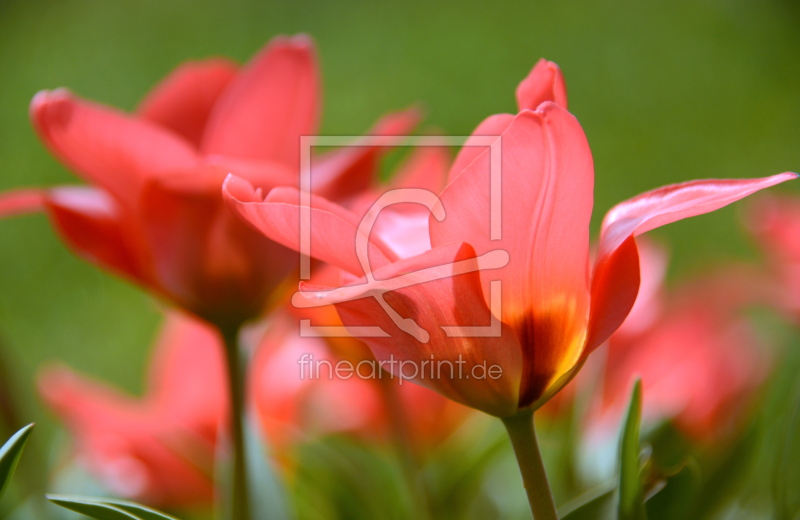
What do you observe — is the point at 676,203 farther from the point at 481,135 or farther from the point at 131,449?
the point at 131,449

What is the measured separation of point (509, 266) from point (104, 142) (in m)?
0.18

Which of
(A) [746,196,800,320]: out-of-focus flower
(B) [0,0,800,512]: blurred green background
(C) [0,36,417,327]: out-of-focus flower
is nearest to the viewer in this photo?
(C) [0,36,417,327]: out-of-focus flower

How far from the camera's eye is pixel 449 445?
538 mm

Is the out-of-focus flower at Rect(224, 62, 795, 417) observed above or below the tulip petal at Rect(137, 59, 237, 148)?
below

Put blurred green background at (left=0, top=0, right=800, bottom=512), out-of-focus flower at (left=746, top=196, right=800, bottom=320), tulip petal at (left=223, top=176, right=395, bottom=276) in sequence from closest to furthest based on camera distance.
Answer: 1. tulip petal at (left=223, top=176, right=395, bottom=276)
2. out-of-focus flower at (left=746, top=196, right=800, bottom=320)
3. blurred green background at (left=0, top=0, right=800, bottom=512)

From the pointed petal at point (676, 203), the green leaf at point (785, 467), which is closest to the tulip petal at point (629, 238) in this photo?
the pointed petal at point (676, 203)

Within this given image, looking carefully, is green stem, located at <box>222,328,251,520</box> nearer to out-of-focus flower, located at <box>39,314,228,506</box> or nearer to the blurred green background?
out-of-focus flower, located at <box>39,314,228,506</box>

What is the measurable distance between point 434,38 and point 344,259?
1959 millimetres

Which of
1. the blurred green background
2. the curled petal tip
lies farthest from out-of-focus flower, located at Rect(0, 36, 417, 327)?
the blurred green background

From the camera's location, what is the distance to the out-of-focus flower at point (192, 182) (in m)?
0.33

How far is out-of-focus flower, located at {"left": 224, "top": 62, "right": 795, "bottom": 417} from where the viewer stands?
0.24 metres

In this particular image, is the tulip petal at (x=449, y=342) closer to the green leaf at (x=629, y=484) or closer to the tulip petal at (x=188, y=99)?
the green leaf at (x=629, y=484)

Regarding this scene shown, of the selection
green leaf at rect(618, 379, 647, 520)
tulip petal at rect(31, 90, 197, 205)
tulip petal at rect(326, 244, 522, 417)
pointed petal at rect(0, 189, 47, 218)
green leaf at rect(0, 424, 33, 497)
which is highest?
tulip petal at rect(31, 90, 197, 205)

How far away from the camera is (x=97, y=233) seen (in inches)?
14.6
